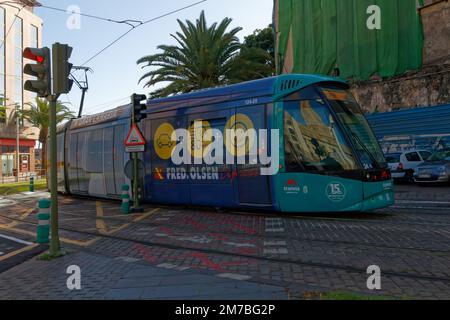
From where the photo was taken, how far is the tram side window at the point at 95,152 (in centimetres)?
1538

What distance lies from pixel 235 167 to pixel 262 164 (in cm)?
83

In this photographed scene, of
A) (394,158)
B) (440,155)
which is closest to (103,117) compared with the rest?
(394,158)

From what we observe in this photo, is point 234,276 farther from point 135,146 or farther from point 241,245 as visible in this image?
point 135,146

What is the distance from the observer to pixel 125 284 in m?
5.25

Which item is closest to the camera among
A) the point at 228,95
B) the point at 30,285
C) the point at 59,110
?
the point at 30,285

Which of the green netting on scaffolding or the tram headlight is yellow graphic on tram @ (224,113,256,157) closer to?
the tram headlight

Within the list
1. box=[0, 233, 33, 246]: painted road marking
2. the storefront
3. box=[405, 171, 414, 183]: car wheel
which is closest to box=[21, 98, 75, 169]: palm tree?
the storefront

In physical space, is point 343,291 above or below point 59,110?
below

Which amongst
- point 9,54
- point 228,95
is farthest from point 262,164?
point 9,54

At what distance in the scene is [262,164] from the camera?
32.7ft

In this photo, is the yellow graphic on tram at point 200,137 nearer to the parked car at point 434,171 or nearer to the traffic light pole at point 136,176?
the traffic light pole at point 136,176

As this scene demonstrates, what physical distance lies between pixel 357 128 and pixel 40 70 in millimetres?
6316

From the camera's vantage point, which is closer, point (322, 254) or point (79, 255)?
point (322, 254)
